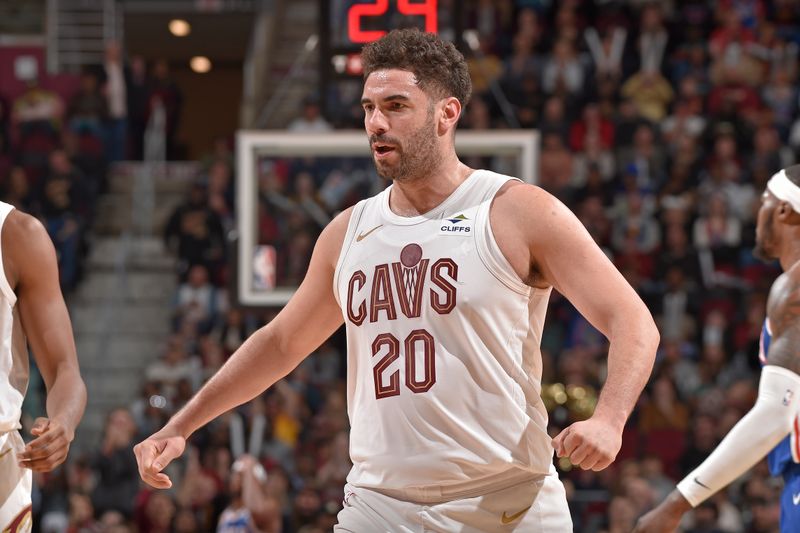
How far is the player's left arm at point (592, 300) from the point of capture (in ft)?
11.6

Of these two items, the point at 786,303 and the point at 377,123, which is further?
the point at 786,303

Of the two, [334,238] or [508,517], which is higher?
[334,238]

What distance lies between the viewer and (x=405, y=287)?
4.11 m

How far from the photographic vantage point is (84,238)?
15906 millimetres

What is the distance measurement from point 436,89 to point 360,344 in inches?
33.2

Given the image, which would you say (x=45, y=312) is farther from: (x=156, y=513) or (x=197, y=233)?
(x=197, y=233)

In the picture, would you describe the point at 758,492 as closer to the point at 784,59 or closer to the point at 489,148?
the point at 489,148

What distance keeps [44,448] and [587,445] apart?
1.86 m

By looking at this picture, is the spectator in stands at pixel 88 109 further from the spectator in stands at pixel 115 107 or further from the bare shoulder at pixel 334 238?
the bare shoulder at pixel 334 238

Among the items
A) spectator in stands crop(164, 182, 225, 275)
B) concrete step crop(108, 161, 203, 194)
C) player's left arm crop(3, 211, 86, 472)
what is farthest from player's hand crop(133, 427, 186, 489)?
concrete step crop(108, 161, 203, 194)

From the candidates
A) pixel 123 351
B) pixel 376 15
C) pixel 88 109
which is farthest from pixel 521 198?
pixel 88 109

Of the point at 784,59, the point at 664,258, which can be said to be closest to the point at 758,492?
the point at 664,258

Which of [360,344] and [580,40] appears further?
[580,40]

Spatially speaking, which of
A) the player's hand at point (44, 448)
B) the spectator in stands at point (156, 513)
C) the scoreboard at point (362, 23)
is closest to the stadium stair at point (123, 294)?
the spectator in stands at point (156, 513)
